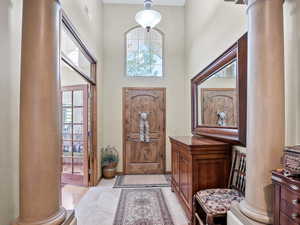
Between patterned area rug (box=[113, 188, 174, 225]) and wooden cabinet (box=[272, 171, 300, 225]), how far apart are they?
1776mm

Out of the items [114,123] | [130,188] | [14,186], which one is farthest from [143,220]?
[114,123]

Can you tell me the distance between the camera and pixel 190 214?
2.52 meters

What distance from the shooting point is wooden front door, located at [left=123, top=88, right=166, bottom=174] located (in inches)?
204

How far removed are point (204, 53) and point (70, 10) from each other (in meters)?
2.30

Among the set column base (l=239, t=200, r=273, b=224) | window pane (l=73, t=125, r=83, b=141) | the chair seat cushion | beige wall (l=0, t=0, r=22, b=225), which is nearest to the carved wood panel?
the chair seat cushion

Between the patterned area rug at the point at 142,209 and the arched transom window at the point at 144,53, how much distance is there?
113 inches

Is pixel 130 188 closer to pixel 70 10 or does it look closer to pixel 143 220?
pixel 143 220

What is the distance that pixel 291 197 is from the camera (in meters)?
1.10

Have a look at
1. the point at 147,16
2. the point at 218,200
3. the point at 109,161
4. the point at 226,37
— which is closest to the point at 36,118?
the point at 218,200

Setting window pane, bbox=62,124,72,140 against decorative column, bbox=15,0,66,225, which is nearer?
decorative column, bbox=15,0,66,225

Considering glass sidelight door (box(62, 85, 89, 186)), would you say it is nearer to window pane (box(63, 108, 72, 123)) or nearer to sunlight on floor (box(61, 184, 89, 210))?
window pane (box(63, 108, 72, 123))

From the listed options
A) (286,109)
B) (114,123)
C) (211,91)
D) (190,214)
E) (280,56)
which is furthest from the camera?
(114,123)

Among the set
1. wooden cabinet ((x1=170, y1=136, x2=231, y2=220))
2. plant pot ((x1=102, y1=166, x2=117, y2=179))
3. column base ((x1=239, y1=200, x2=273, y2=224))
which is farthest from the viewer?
plant pot ((x1=102, y1=166, x2=117, y2=179))

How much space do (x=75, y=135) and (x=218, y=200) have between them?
10.5 feet
